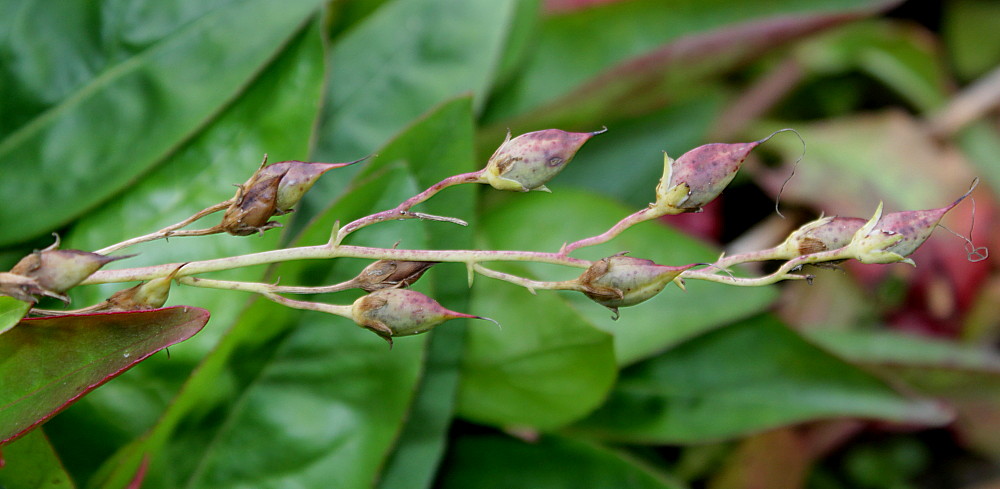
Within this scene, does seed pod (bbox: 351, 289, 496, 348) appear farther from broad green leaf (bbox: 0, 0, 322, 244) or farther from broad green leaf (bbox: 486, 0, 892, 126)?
broad green leaf (bbox: 486, 0, 892, 126)

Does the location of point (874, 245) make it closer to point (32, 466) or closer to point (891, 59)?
point (32, 466)

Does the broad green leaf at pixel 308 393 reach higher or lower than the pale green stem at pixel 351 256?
lower

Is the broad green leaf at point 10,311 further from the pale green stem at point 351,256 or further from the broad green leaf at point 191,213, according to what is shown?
the broad green leaf at point 191,213

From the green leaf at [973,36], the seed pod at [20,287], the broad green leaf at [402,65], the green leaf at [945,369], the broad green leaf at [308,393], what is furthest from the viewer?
the green leaf at [973,36]

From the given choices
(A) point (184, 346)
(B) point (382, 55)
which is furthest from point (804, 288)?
(A) point (184, 346)

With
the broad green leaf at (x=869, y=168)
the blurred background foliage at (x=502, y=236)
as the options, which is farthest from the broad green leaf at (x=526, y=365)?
the broad green leaf at (x=869, y=168)

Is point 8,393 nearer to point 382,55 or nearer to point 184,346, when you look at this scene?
point 184,346

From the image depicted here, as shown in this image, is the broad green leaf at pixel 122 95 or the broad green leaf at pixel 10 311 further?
the broad green leaf at pixel 122 95
